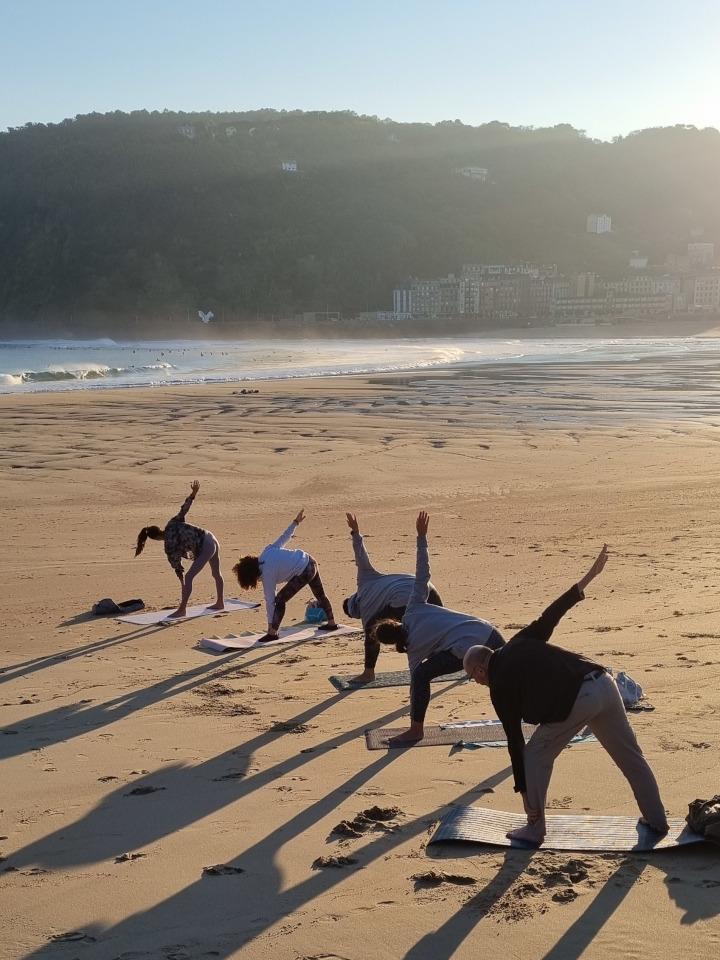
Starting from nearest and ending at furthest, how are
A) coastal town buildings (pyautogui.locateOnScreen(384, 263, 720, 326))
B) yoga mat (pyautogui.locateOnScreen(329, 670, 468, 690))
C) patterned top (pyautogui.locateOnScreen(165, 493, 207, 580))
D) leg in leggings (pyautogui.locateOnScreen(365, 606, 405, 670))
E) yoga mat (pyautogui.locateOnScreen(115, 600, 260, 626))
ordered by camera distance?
leg in leggings (pyautogui.locateOnScreen(365, 606, 405, 670))
yoga mat (pyautogui.locateOnScreen(329, 670, 468, 690))
yoga mat (pyautogui.locateOnScreen(115, 600, 260, 626))
patterned top (pyautogui.locateOnScreen(165, 493, 207, 580))
coastal town buildings (pyautogui.locateOnScreen(384, 263, 720, 326))

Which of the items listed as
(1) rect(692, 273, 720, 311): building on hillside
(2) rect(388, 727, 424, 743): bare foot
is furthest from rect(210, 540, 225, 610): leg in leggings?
(1) rect(692, 273, 720, 311): building on hillside

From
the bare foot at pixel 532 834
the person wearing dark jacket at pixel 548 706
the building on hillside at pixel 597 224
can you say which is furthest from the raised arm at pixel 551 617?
the building on hillside at pixel 597 224

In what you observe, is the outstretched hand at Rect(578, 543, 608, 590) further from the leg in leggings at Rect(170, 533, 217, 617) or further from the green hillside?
the green hillside

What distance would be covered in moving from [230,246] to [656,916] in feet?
472

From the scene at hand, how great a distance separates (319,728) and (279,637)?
2.25 metres

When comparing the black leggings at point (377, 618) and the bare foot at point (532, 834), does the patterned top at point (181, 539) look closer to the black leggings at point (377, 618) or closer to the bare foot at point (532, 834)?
the black leggings at point (377, 618)

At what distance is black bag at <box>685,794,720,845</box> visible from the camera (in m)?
4.15

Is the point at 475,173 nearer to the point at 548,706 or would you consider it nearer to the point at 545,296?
the point at 545,296

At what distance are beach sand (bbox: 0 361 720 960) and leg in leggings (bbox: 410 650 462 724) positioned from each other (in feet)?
0.78

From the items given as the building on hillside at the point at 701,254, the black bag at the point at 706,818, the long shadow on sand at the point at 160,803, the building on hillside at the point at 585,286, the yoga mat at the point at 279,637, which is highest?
the building on hillside at the point at 701,254

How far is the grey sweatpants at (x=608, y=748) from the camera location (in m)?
4.20

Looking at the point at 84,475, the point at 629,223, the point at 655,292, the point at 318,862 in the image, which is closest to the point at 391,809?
the point at 318,862

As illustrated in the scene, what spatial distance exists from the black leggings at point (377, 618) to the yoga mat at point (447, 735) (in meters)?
0.75

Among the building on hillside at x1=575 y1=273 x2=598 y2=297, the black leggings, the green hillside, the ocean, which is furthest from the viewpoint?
the green hillside
